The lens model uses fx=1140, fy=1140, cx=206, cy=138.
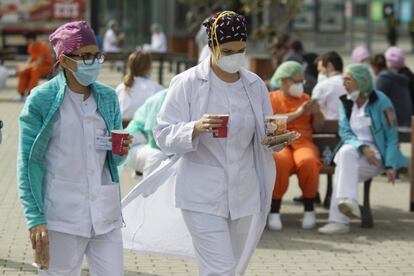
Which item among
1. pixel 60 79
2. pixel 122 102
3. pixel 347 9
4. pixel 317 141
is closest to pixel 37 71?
pixel 122 102

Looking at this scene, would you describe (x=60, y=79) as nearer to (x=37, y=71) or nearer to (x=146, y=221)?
(x=146, y=221)

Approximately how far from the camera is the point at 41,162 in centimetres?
518

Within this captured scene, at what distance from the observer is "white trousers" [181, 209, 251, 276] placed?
568 cm

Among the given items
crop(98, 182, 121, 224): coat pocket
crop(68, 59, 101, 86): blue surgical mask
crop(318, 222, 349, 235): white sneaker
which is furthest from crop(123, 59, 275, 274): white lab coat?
crop(318, 222, 349, 235): white sneaker

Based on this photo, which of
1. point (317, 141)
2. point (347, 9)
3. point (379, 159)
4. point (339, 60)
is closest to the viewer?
point (379, 159)

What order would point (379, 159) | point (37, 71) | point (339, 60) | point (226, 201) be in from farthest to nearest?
1. point (37, 71)
2. point (339, 60)
3. point (379, 159)
4. point (226, 201)

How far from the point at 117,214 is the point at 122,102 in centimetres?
669

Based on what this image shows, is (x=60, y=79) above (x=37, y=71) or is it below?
above

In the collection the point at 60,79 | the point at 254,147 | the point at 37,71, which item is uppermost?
the point at 60,79

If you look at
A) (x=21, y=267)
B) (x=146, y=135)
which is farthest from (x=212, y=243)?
(x=146, y=135)

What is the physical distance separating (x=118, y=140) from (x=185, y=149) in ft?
2.18

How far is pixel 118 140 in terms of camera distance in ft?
16.8

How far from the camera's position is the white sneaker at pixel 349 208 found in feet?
30.7

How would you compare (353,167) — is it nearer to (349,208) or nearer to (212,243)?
(349,208)
